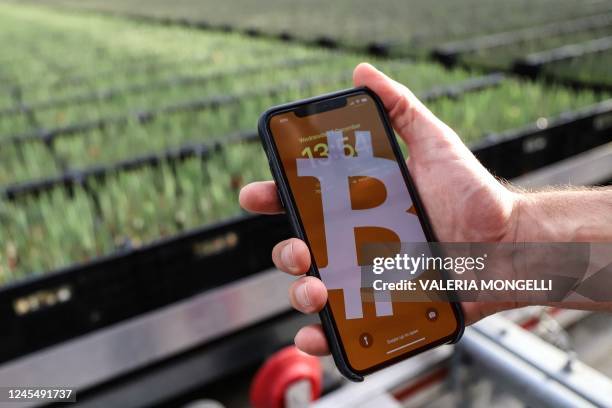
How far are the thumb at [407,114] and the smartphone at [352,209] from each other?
26 millimetres

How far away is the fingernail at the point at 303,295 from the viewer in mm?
1018

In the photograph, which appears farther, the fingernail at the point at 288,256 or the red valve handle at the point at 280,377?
the red valve handle at the point at 280,377

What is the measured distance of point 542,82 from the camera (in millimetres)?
3932

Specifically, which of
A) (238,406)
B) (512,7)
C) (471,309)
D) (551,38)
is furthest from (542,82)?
(512,7)

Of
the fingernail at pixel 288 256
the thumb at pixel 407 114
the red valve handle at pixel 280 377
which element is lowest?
the red valve handle at pixel 280 377

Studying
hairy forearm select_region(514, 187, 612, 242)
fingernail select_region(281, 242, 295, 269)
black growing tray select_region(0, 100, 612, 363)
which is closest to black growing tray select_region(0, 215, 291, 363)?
black growing tray select_region(0, 100, 612, 363)

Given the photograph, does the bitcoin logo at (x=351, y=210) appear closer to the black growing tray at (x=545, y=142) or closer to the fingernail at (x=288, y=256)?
the fingernail at (x=288, y=256)

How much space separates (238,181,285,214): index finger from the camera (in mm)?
1158

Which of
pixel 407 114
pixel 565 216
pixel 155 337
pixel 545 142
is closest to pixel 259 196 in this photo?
pixel 407 114

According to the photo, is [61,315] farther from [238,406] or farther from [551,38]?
[551,38]

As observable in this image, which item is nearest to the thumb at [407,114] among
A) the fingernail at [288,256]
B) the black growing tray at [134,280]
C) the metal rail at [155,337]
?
the fingernail at [288,256]

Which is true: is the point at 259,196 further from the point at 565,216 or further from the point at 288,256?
the point at 565,216

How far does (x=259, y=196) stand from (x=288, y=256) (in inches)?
6.5

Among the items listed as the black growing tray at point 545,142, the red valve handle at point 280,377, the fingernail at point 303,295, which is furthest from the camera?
the black growing tray at point 545,142
